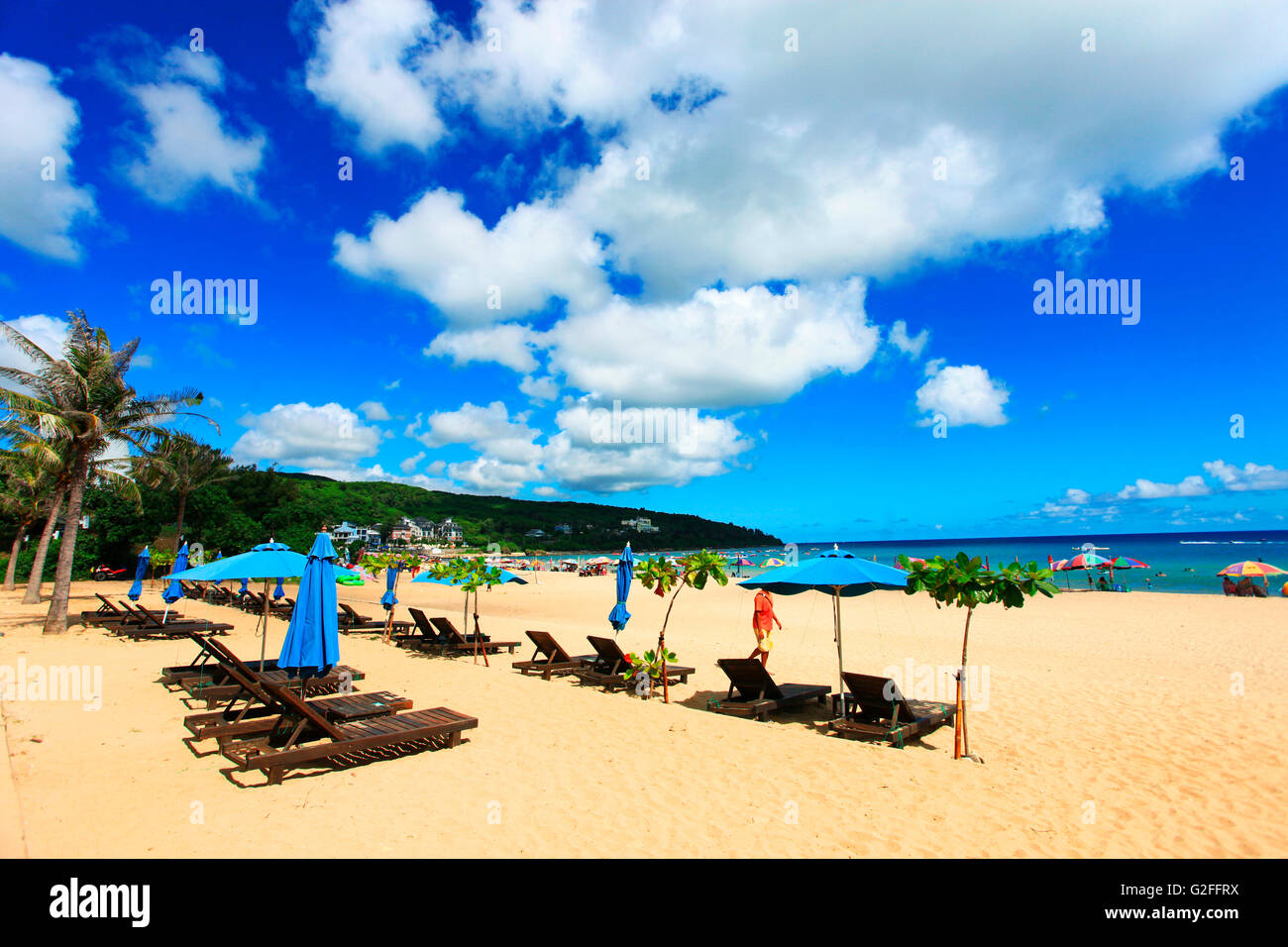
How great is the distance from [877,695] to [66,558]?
62.8 ft

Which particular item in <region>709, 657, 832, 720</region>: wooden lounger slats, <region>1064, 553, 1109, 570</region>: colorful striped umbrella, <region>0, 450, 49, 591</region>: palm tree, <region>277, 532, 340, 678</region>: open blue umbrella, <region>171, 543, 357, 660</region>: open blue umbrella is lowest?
<region>1064, 553, 1109, 570</region>: colorful striped umbrella

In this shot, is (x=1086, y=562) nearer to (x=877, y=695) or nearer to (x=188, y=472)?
(x=877, y=695)

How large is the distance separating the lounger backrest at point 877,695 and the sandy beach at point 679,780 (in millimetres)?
462

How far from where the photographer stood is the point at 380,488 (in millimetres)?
128000

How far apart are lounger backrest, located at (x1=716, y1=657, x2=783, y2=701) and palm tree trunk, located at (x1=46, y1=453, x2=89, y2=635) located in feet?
53.1

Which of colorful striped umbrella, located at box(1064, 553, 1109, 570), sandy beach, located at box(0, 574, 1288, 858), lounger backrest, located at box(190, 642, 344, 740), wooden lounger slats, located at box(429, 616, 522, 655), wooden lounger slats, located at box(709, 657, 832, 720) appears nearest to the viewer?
sandy beach, located at box(0, 574, 1288, 858)

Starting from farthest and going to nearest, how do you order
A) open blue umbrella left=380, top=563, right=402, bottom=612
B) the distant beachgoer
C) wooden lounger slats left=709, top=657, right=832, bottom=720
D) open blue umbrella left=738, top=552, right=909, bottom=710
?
1. open blue umbrella left=380, top=563, right=402, bottom=612
2. the distant beachgoer
3. wooden lounger slats left=709, top=657, right=832, bottom=720
4. open blue umbrella left=738, top=552, right=909, bottom=710

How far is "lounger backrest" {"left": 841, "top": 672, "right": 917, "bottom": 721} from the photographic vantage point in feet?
24.6

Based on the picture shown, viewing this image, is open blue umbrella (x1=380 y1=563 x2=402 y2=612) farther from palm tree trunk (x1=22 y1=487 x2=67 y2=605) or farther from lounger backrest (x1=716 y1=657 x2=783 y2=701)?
palm tree trunk (x1=22 y1=487 x2=67 y2=605)

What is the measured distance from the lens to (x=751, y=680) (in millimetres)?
8719

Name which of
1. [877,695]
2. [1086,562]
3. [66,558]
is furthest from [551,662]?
[1086,562]

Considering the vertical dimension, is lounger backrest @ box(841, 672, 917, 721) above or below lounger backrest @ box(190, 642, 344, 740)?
below

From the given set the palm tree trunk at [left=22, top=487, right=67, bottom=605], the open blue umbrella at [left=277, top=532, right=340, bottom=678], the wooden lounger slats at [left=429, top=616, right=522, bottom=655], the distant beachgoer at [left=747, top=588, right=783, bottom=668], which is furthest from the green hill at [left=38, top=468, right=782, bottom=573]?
the distant beachgoer at [left=747, top=588, right=783, bottom=668]
